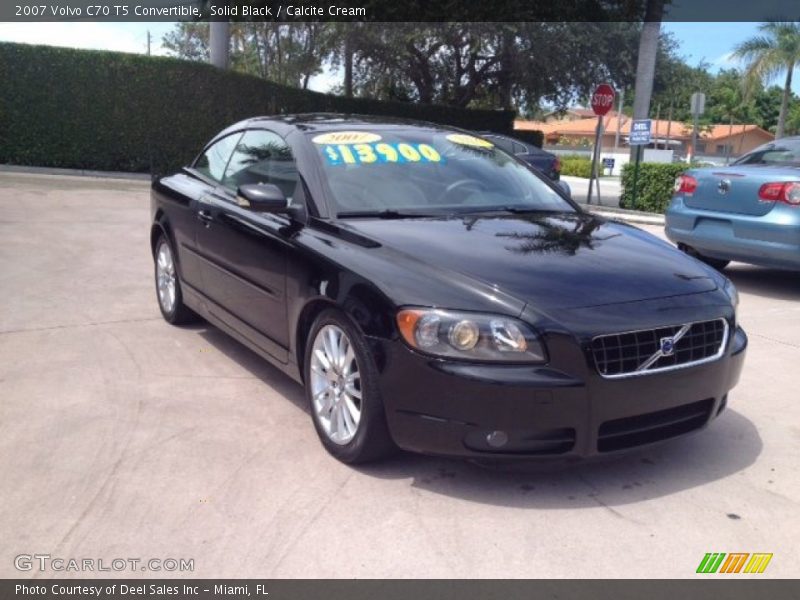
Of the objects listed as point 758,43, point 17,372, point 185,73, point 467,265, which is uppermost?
point 758,43

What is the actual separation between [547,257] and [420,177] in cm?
109

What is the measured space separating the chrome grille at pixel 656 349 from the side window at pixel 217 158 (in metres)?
3.02

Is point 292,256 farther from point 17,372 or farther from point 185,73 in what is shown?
point 185,73

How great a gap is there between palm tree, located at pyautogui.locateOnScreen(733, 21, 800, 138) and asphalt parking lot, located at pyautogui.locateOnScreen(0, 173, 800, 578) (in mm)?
36816

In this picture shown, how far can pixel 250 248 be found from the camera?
4.34 metres

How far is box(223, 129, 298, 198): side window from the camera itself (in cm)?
440

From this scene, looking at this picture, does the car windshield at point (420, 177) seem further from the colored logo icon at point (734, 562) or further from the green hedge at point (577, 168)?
the green hedge at point (577, 168)

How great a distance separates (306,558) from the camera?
9.27ft

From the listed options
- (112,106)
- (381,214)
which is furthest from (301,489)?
(112,106)

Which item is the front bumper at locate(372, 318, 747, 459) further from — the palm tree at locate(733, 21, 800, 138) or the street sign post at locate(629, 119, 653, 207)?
the palm tree at locate(733, 21, 800, 138)

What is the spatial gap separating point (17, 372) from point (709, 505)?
148 inches

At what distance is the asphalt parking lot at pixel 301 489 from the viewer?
2.86 metres
